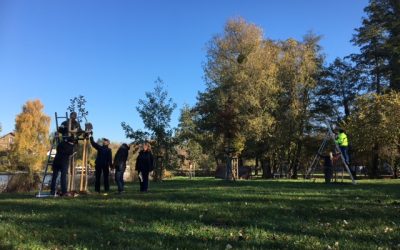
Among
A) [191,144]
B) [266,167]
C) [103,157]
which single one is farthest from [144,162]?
[191,144]

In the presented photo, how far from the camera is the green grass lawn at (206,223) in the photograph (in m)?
6.96

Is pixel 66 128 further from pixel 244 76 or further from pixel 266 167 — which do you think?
pixel 266 167

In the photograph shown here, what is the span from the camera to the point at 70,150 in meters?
14.2

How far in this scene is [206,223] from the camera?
861 cm

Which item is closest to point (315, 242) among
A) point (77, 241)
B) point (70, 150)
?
point (77, 241)

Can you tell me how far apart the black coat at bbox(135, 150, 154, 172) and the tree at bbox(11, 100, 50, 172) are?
65288 millimetres

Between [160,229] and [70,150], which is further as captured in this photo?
[70,150]

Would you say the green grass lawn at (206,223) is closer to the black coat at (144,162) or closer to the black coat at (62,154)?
the black coat at (62,154)

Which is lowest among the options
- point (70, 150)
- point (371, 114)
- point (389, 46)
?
point (70, 150)

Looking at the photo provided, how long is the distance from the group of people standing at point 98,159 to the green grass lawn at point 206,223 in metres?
2.36

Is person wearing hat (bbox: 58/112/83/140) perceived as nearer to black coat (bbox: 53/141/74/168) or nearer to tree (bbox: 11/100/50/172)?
black coat (bbox: 53/141/74/168)

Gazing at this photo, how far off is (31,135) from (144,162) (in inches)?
3144

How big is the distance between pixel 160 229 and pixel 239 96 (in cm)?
3984

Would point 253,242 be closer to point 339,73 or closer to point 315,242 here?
point 315,242
